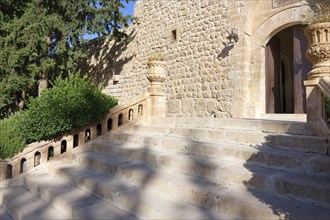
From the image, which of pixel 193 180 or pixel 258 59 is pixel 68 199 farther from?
pixel 258 59

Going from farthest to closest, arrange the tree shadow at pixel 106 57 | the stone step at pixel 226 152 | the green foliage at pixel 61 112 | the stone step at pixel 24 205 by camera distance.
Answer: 1. the tree shadow at pixel 106 57
2. the green foliage at pixel 61 112
3. the stone step at pixel 24 205
4. the stone step at pixel 226 152

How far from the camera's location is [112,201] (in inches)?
119

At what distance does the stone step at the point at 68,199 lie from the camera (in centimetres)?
278

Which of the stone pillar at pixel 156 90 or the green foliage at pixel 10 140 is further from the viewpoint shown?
the stone pillar at pixel 156 90

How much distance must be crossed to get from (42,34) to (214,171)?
30.1ft

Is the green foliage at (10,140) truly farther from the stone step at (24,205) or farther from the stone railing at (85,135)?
the stone step at (24,205)

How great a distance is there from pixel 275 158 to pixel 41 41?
30.9ft

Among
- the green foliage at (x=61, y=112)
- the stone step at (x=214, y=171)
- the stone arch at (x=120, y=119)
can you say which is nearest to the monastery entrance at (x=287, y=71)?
the stone arch at (x=120, y=119)

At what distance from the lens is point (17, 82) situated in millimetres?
9648

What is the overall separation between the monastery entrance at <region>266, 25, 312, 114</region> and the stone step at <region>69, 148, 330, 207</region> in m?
4.63

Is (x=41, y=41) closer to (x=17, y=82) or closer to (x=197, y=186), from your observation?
(x=17, y=82)

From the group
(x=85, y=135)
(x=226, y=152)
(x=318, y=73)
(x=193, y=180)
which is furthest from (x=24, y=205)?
(x=318, y=73)

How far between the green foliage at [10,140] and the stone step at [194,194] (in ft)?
4.90

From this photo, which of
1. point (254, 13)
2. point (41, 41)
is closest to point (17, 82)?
point (41, 41)
